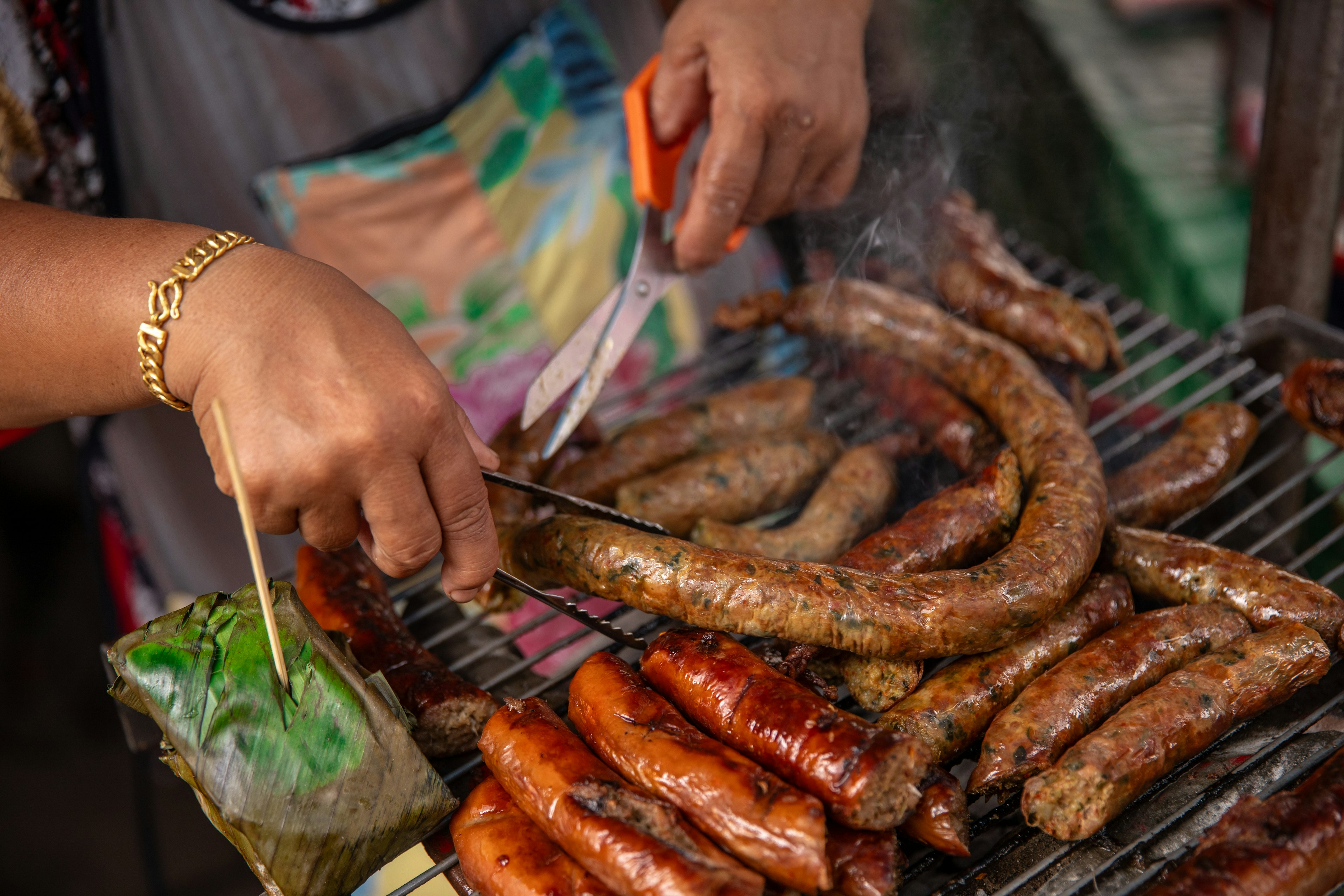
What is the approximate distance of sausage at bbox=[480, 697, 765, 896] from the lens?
165cm

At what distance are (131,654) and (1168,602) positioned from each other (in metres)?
2.42

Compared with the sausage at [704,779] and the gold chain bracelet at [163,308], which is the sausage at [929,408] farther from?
the gold chain bracelet at [163,308]

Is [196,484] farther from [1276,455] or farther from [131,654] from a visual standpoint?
[1276,455]

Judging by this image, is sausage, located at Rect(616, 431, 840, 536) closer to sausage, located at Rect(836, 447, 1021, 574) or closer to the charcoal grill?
the charcoal grill

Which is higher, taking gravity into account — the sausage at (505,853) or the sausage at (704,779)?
the sausage at (704,779)

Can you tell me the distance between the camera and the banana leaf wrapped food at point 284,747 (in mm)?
1865

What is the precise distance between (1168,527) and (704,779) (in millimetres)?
1673

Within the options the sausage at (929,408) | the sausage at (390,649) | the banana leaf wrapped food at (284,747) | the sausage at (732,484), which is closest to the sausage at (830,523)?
the sausage at (732,484)

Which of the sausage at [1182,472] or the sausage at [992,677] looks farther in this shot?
the sausage at [1182,472]

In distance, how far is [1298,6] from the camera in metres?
2.85

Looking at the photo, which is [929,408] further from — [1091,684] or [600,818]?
[600,818]

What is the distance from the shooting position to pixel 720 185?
2789mm

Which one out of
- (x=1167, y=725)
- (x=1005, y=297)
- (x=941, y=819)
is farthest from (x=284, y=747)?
(x=1005, y=297)

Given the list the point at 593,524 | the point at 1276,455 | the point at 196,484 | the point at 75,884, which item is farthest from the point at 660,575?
the point at 75,884
